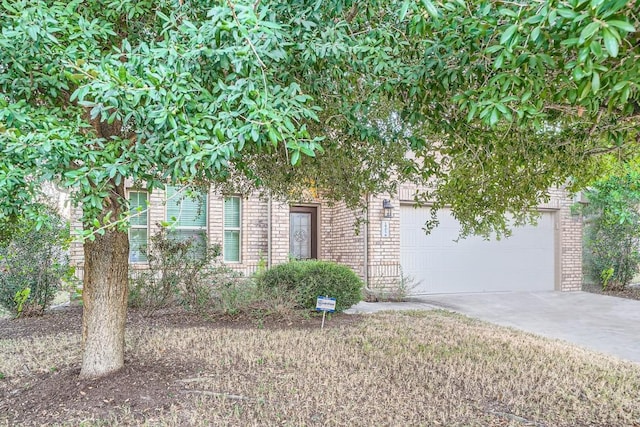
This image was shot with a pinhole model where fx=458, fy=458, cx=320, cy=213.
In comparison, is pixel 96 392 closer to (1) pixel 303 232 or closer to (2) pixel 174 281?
(2) pixel 174 281

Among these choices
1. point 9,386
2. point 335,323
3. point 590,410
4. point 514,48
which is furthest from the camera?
point 335,323

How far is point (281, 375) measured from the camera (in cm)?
436

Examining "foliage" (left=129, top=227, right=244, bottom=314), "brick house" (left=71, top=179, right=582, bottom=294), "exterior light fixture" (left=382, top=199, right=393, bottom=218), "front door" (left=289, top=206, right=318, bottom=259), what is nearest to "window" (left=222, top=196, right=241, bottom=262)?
"brick house" (left=71, top=179, right=582, bottom=294)

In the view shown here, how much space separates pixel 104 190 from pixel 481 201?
137 inches

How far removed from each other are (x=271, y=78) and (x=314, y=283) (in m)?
5.16

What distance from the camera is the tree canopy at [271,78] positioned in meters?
1.89

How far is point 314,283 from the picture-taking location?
7.34 metres

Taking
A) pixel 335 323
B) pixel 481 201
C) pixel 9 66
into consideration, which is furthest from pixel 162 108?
pixel 335 323

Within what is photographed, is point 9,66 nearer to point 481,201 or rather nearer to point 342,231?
point 481,201

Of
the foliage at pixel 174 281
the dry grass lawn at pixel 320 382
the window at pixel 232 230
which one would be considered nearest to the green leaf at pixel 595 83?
the dry grass lawn at pixel 320 382

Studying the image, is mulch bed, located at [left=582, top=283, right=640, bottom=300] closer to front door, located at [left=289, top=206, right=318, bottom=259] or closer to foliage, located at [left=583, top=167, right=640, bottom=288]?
foliage, located at [left=583, top=167, right=640, bottom=288]

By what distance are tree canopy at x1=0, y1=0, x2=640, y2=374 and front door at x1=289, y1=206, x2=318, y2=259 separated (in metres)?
7.71

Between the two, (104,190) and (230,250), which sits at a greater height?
(104,190)

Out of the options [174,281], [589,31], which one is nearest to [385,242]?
[174,281]
